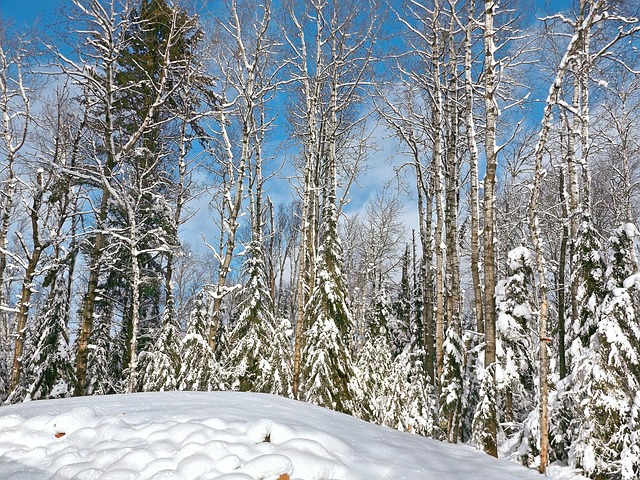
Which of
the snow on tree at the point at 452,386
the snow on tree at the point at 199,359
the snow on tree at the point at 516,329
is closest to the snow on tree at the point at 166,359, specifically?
the snow on tree at the point at 199,359

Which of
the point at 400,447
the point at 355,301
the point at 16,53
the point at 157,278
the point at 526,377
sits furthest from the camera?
the point at 355,301

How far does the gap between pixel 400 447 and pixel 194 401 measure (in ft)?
9.14

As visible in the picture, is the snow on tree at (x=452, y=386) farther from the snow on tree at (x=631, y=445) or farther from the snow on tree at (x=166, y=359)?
the snow on tree at (x=166, y=359)

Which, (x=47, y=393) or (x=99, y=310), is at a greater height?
(x=99, y=310)

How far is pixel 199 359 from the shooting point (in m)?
12.2

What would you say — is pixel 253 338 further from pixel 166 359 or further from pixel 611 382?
pixel 611 382

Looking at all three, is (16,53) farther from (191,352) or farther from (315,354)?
(315,354)

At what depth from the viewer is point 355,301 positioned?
85.5ft

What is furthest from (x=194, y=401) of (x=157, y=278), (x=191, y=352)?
(x=157, y=278)

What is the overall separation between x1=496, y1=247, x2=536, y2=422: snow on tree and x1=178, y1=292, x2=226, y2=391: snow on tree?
696 centimetres

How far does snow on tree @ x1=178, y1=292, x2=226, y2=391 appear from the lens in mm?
11391

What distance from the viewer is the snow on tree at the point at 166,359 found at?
44.4 ft

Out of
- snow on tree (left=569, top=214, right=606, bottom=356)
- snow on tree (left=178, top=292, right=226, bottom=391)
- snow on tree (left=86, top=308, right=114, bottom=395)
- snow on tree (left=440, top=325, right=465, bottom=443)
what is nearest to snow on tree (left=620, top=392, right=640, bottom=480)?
snow on tree (left=569, top=214, right=606, bottom=356)

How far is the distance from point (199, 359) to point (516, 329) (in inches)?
321
